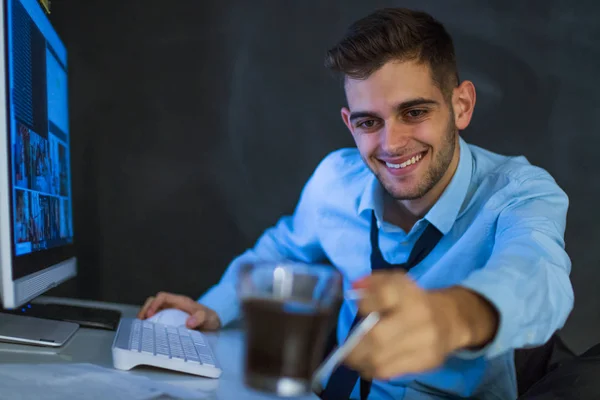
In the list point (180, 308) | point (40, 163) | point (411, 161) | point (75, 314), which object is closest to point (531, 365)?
point (411, 161)

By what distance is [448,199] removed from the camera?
157 cm

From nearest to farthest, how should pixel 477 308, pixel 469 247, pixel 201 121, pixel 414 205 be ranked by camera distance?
pixel 477 308 → pixel 469 247 → pixel 414 205 → pixel 201 121

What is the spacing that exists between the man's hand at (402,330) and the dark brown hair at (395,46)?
0.98m

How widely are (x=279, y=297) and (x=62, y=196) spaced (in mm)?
1244

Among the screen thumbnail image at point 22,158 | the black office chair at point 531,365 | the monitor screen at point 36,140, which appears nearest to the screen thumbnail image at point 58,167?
the monitor screen at point 36,140

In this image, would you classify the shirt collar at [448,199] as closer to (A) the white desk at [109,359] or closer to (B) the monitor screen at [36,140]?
(A) the white desk at [109,359]

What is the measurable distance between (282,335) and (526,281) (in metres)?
0.43

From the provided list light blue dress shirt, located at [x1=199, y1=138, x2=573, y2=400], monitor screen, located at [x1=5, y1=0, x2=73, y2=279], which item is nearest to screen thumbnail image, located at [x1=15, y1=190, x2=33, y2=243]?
monitor screen, located at [x1=5, y1=0, x2=73, y2=279]

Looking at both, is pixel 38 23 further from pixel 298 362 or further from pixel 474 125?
pixel 474 125

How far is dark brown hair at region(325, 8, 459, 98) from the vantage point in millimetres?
1542

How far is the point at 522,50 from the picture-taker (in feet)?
7.28

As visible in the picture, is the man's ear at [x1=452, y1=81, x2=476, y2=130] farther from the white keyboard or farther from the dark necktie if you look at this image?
the white keyboard

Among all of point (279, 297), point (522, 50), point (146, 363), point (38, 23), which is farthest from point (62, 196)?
point (522, 50)

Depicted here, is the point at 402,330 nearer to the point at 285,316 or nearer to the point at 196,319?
the point at 285,316
